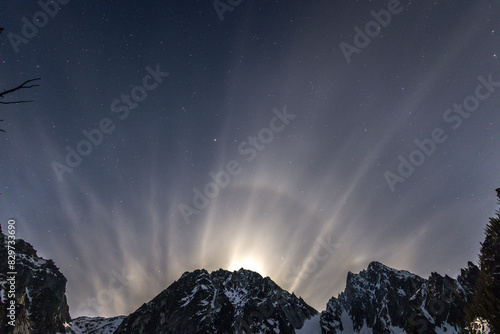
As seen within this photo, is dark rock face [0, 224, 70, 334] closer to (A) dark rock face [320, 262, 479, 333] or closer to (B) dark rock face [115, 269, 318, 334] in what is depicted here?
(B) dark rock face [115, 269, 318, 334]

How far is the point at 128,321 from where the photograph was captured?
385 ft

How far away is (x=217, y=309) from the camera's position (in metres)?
115

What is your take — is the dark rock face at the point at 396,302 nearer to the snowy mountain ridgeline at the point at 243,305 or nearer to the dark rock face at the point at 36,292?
the snowy mountain ridgeline at the point at 243,305

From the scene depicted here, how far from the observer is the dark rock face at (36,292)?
81250 mm

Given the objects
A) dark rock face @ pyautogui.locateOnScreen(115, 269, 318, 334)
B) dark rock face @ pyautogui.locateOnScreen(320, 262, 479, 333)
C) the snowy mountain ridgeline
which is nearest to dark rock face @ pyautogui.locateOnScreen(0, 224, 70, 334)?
the snowy mountain ridgeline

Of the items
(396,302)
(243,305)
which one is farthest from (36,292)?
(396,302)

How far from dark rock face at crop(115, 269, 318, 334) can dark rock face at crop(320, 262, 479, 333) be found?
33.0 metres

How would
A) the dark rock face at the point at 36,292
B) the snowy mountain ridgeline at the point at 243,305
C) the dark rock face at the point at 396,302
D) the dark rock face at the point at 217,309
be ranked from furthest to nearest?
the dark rock face at the point at 217,309 → the dark rock face at the point at 396,302 → the snowy mountain ridgeline at the point at 243,305 → the dark rock face at the point at 36,292

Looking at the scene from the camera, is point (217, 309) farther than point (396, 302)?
No

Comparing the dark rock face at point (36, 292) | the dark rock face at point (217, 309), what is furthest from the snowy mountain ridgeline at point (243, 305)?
the dark rock face at point (217, 309)

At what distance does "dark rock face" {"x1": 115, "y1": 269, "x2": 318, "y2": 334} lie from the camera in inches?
4240

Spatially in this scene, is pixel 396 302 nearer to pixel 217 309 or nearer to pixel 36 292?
pixel 217 309

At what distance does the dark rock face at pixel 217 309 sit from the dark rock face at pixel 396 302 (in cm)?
3301

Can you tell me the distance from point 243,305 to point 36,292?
99410mm
